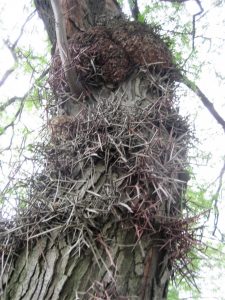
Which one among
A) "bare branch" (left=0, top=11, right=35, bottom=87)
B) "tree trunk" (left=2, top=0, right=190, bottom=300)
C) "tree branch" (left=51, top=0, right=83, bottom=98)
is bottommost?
"tree trunk" (left=2, top=0, right=190, bottom=300)

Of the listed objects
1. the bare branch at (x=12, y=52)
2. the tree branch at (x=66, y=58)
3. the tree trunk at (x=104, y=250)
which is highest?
the bare branch at (x=12, y=52)

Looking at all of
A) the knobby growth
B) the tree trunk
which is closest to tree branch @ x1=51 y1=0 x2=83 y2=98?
the knobby growth

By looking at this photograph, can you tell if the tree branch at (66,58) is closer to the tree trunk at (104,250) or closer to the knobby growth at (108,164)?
the knobby growth at (108,164)

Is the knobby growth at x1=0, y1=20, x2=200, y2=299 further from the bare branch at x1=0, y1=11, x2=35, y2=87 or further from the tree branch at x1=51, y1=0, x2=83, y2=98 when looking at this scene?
the bare branch at x1=0, y1=11, x2=35, y2=87

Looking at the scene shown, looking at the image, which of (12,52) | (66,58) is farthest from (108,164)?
(12,52)

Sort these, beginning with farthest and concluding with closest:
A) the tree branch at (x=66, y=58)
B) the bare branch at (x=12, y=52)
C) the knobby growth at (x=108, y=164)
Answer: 1. the bare branch at (x=12, y=52)
2. the tree branch at (x=66, y=58)
3. the knobby growth at (x=108, y=164)

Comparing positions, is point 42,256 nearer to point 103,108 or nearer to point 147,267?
point 147,267

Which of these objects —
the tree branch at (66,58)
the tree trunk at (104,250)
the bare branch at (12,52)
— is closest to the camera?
the tree trunk at (104,250)

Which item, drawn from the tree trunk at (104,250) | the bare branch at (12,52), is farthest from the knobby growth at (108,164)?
the bare branch at (12,52)

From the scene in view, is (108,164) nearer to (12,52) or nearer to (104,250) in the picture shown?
(104,250)

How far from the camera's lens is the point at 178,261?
4.98 ft

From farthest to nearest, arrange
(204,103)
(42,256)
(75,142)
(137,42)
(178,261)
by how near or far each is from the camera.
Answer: (204,103) < (137,42) < (75,142) < (178,261) < (42,256)

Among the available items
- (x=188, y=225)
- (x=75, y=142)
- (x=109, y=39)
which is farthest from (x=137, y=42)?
(x=188, y=225)

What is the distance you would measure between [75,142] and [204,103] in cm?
174
